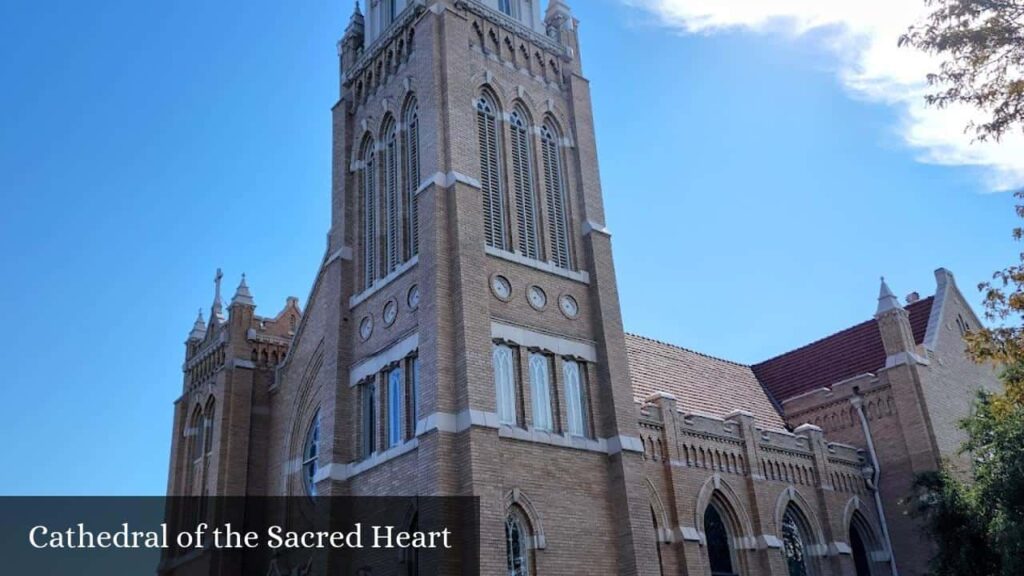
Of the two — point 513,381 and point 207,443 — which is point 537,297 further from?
point 207,443

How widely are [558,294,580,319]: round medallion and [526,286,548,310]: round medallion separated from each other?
473 millimetres

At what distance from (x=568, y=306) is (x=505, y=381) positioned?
9.59 feet

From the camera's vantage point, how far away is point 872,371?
31.3 m

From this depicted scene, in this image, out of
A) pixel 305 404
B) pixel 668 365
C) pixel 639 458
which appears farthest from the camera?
pixel 668 365

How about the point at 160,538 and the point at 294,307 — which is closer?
the point at 160,538

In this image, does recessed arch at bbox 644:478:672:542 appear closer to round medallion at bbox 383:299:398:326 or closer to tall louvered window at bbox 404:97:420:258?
round medallion at bbox 383:299:398:326

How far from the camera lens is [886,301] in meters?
31.0

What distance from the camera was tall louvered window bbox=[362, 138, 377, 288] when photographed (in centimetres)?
2276

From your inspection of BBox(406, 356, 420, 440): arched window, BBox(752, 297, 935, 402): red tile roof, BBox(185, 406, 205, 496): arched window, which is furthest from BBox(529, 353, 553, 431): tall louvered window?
BBox(752, 297, 935, 402): red tile roof

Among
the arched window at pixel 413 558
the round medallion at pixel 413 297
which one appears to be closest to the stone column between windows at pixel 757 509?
the arched window at pixel 413 558

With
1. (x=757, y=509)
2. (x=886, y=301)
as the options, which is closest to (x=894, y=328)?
(x=886, y=301)

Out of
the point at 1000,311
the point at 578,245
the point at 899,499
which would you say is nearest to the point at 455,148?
the point at 578,245

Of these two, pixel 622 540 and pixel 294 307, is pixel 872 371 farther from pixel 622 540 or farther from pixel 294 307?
pixel 294 307

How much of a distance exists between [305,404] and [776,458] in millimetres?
13307
